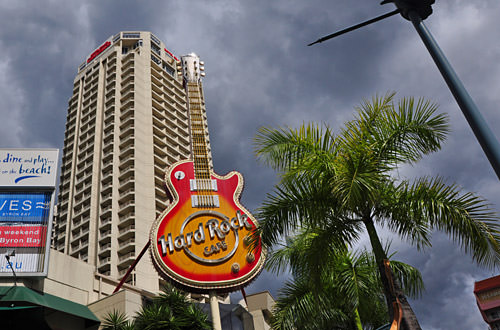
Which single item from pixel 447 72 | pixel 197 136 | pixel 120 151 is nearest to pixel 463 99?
pixel 447 72

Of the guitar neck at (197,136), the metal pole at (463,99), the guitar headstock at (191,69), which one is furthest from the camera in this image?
the guitar headstock at (191,69)

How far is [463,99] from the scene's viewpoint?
5.87m

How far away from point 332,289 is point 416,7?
9468 millimetres

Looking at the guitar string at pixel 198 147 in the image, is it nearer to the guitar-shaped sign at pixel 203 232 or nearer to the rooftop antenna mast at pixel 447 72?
the guitar-shaped sign at pixel 203 232

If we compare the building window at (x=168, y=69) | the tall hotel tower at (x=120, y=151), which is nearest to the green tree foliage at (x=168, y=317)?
the tall hotel tower at (x=120, y=151)

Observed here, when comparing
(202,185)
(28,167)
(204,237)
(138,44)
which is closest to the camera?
(204,237)

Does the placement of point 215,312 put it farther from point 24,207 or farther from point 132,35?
point 132,35

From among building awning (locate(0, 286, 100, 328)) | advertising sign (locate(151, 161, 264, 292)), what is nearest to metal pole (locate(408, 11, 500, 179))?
advertising sign (locate(151, 161, 264, 292))

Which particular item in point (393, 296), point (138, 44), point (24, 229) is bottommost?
point (393, 296)

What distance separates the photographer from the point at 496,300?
75.2 metres

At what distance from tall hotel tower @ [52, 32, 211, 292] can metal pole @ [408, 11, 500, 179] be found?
161 feet

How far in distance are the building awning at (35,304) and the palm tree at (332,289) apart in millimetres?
11497

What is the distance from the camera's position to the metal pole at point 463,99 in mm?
5375

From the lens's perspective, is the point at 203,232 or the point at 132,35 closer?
the point at 203,232
